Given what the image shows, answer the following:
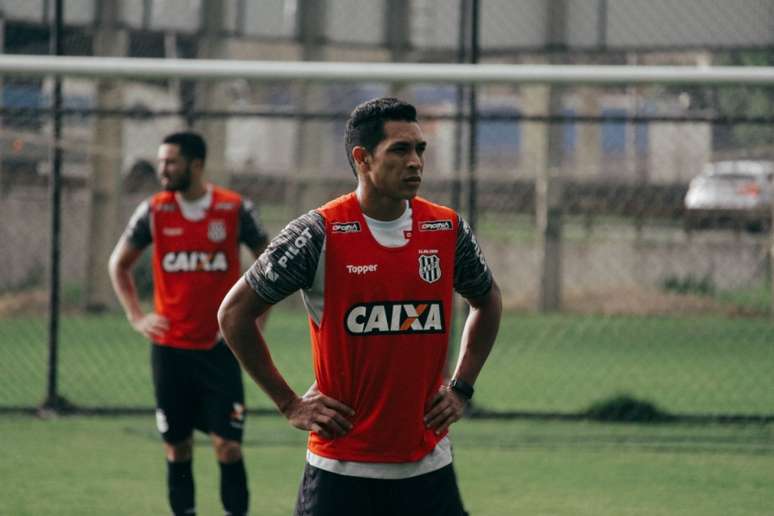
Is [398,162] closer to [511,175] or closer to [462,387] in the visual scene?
[462,387]

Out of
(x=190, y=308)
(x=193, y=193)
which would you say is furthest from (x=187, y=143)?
(x=190, y=308)

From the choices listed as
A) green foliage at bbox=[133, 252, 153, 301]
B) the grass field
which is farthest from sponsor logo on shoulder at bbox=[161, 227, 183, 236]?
green foliage at bbox=[133, 252, 153, 301]

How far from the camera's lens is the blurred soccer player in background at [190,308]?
6.59 m

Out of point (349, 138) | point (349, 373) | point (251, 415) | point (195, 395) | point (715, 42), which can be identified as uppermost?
point (715, 42)

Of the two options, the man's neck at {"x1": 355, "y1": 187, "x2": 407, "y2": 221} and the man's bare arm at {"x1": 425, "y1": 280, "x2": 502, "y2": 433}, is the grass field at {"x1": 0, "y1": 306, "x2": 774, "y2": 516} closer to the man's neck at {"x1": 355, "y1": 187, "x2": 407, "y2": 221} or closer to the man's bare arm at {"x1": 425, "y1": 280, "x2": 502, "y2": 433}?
the man's bare arm at {"x1": 425, "y1": 280, "x2": 502, "y2": 433}

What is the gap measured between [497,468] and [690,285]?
21.8 ft

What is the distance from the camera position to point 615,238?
52.0ft

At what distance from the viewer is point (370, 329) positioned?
4.01 m

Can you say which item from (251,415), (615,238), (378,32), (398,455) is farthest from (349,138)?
(615,238)

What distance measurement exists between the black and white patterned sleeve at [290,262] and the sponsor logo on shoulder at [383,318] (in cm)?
17

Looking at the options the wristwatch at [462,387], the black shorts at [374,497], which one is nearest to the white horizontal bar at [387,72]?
the wristwatch at [462,387]

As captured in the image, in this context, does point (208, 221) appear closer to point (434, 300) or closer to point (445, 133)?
point (434, 300)

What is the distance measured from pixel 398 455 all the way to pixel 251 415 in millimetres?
6364

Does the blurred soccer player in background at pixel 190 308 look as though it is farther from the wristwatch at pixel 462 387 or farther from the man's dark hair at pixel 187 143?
the wristwatch at pixel 462 387
